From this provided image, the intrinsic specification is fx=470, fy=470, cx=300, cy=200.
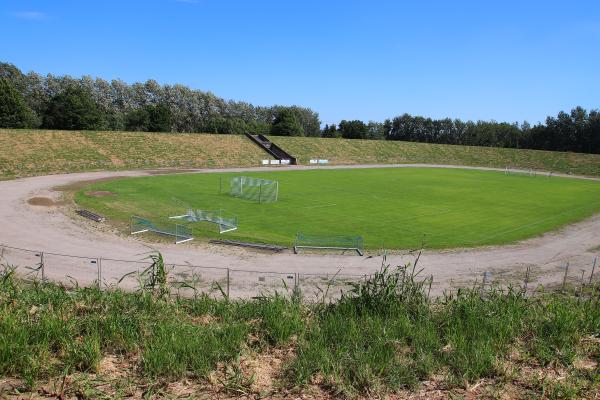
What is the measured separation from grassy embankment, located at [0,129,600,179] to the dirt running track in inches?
1255

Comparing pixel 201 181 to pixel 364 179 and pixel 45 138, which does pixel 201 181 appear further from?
pixel 45 138

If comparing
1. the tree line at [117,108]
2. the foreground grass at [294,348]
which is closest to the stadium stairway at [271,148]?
the tree line at [117,108]

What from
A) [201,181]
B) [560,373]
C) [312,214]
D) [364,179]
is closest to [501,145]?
[364,179]

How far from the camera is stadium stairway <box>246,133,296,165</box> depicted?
9312 cm

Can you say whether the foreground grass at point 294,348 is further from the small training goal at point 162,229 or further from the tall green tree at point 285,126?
the tall green tree at point 285,126

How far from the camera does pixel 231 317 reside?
343 inches

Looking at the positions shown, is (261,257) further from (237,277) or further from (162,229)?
(162,229)

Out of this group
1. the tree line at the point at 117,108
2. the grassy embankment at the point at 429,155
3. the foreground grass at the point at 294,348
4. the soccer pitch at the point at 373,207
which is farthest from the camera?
the grassy embankment at the point at 429,155

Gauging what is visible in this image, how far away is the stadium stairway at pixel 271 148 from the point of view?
306ft

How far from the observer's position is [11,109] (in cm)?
8494

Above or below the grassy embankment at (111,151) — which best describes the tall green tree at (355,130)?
above

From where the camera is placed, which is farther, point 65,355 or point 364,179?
point 364,179

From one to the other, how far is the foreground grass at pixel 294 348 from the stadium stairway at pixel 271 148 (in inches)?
3288

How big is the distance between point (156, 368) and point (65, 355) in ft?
4.24
